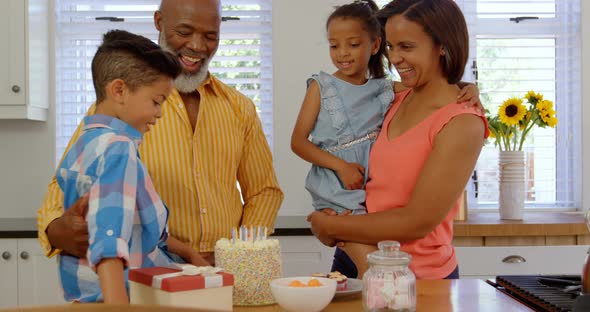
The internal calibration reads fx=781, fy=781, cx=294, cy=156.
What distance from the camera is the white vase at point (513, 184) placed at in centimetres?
373

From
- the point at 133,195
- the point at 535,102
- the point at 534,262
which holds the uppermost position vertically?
the point at 535,102

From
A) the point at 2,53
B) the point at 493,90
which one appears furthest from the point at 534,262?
the point at 2,53

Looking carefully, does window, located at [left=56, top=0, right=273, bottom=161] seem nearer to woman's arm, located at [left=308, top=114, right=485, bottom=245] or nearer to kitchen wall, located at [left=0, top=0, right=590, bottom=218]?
kitchen wall, located at [left=0, top=0, right=590, bottom=218]

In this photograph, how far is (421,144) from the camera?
77.4 inches

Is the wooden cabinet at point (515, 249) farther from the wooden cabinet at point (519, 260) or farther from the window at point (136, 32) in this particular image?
the window at point (136, 32)

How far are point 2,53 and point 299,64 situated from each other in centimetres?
146

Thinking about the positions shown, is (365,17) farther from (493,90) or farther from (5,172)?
(5,172)

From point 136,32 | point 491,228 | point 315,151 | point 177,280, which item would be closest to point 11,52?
point 136,32

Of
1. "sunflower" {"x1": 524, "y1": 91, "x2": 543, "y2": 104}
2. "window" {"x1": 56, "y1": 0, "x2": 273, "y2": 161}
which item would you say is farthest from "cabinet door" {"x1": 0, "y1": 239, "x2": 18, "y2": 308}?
"sunflower" {"x1": 524, "y1": 91, "x2": 543, "y2": 104}

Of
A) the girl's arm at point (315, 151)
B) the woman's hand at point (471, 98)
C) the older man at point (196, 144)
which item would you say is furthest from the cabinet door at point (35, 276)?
the woman's hand at point (471, 98)

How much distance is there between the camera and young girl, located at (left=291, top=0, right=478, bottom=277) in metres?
2.36

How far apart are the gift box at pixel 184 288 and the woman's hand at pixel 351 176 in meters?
0.89

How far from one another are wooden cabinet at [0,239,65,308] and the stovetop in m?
2.32

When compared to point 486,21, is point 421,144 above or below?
below
